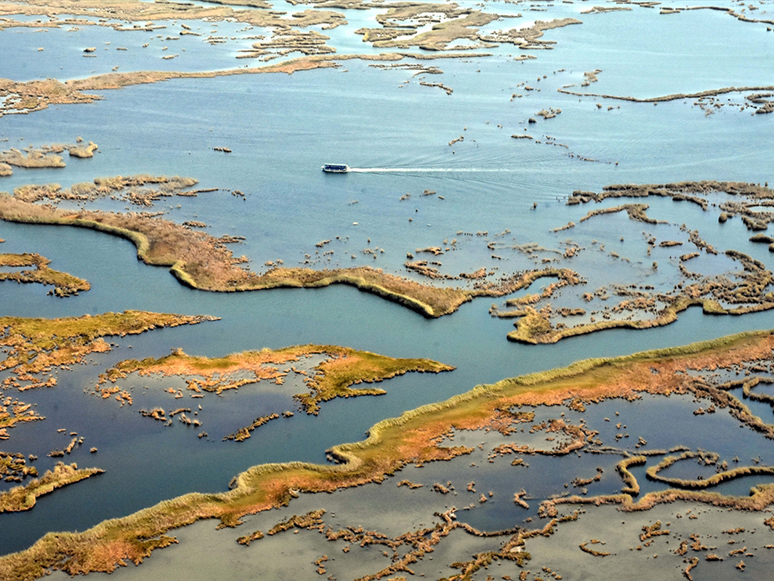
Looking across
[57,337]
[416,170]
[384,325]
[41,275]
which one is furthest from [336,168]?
[57,337]

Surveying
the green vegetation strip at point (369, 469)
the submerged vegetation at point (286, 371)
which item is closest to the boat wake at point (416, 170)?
the submerged vegetation at point (286, 371)

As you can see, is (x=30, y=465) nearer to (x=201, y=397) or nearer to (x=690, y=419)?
(x=201, y=397)

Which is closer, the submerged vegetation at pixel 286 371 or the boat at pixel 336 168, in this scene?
the submerged vegetation at pixel 286 371

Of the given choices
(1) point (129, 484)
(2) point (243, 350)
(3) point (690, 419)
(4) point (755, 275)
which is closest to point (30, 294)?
(2) point (243, 350)

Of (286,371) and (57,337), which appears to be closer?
(286,371)

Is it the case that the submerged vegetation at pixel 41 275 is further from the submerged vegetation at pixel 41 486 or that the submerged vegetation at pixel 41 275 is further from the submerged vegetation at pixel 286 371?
the submerged vegetation at pixel 41 486

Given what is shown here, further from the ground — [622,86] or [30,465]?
[622,86]

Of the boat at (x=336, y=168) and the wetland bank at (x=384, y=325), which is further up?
the boat at (x=336, y=168)

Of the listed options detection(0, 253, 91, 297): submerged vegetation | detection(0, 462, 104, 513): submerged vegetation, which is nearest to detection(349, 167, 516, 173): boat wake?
detection(0, 253, 91, 297): submerged vegetation

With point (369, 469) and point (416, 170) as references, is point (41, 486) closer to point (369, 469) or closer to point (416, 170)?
point (369, 469)
